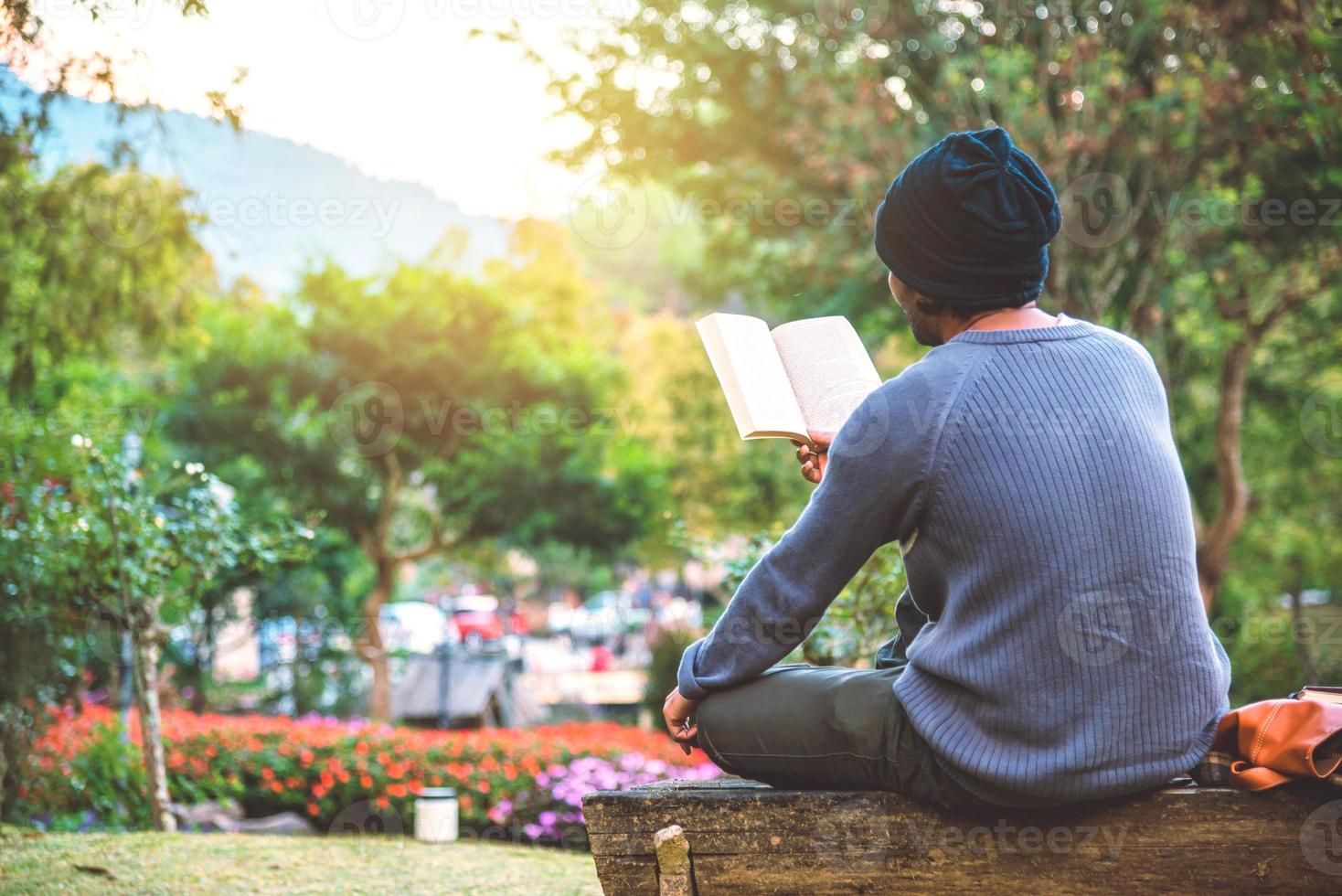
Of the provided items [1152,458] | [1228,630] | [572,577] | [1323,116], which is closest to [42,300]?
[1152,458]

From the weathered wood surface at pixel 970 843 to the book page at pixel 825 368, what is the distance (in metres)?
0.82

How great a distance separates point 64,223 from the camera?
6984 mm

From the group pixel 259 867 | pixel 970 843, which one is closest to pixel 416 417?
pixel 259 867

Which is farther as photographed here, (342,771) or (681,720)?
(342,771)

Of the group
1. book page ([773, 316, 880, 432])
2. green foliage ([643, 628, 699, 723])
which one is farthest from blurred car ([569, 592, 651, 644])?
book page ([773, 316, 880, 432])

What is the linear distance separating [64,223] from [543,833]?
15.6ft

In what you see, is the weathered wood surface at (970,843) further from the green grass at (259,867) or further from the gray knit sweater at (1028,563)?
the green grass at (259,867)

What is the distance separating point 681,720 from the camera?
2205 millimetres

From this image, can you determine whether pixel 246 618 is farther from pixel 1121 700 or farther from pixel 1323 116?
pixel 1121 700

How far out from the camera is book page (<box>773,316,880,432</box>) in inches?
98.0

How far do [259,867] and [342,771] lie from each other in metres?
3.64

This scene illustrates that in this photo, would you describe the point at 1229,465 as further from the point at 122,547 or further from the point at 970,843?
the point at 970,843

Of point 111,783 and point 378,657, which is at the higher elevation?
point 111,783

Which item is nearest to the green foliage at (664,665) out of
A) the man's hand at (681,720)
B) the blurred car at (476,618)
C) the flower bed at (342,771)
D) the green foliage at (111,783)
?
the flower bed at (342,771)
